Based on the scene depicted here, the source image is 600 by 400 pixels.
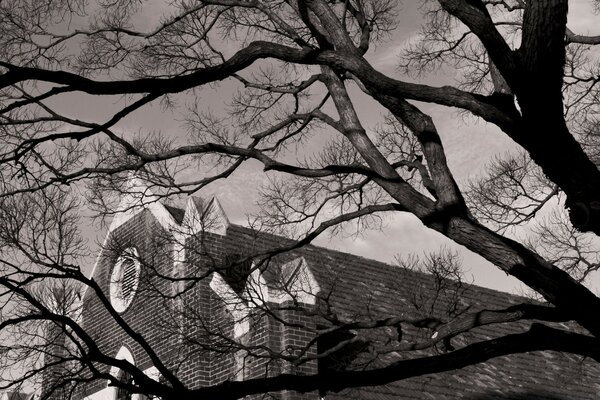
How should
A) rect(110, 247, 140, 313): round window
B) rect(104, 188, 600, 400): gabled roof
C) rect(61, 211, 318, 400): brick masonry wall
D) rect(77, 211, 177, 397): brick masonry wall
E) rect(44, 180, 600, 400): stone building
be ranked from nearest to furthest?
rect(61, 211, 318, 400): brick masonry wall
rect(44, 180, 600, 400): stone building
rect(104, 188, 600, 400): gabled roof
rect(77, 211, 177, 397): brick masonry wall
rect(110, 247, 140, 313): round window

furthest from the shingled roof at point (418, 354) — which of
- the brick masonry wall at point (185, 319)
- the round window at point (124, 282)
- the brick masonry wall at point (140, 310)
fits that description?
the round window at point (124, 282)

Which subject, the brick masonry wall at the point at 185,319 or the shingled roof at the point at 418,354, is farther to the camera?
the shingled roof at the point at 418,354

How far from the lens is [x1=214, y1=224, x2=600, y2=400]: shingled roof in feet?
45.0

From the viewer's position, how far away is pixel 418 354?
14.3m

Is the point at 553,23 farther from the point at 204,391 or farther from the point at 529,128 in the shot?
the point at 204,391

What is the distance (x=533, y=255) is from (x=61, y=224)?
315 inches

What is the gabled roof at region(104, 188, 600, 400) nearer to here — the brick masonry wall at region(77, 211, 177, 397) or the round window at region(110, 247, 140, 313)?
the brick masonry wall at region(77, 211, 177, 397)

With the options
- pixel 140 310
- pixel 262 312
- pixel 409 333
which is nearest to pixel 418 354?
pixel 409 333

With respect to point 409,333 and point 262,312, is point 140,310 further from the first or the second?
point 409,333

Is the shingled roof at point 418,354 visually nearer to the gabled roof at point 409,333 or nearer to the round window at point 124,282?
the gabled roof at point 409,333

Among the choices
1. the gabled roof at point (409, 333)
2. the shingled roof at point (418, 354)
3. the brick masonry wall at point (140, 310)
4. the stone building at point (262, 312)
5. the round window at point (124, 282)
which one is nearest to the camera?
the stone building at point (262, 312)

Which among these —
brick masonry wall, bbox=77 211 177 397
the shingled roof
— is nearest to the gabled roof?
the shingled roof

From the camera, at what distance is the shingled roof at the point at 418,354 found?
13711 millimetres

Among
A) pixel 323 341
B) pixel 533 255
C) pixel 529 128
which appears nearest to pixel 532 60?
pixel 529 128
